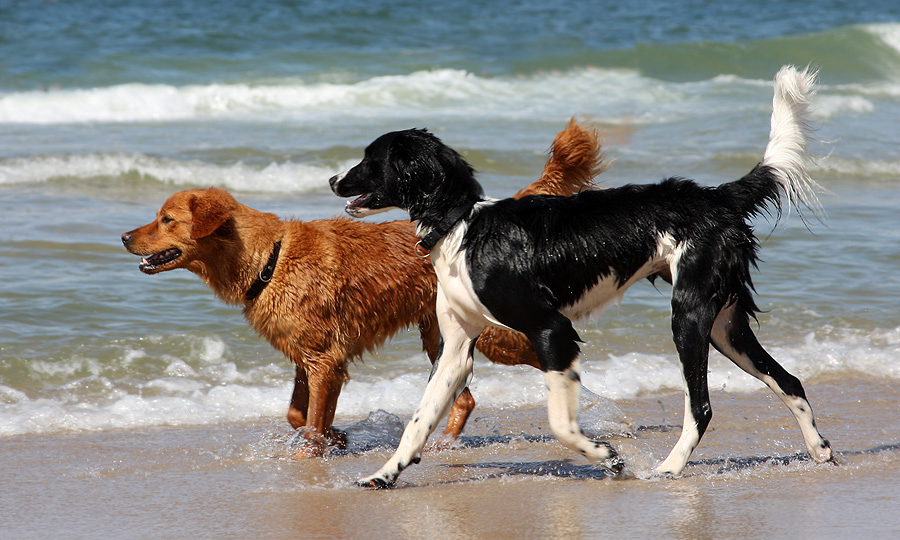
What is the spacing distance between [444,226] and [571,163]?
1609 mm

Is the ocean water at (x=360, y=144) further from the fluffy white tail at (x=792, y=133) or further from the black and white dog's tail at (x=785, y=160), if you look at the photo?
the fluffy white tail at (x=792, y=133)

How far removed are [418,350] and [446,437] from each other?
1.64m

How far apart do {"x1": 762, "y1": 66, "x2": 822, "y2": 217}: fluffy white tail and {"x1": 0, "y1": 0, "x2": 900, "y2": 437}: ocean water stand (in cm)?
122

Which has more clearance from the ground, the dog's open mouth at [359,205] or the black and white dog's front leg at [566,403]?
the dog's open mouth at [359,205]

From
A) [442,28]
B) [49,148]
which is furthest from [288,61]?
[49,148]

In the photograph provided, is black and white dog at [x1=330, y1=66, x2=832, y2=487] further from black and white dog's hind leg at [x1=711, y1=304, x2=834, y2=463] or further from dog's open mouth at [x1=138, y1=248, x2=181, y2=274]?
dog's open mouth at [x1=138, y1=248, x2=181, y2=274]

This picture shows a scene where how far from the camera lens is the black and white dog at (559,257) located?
184 inches

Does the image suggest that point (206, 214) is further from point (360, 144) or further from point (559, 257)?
point (360, 144)

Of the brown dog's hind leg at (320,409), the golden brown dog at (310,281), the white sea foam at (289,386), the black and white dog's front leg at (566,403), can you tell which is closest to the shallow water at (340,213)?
the white sea foam at (289,386)

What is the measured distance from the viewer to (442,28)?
29.1 meters

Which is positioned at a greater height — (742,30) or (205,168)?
(742,30)

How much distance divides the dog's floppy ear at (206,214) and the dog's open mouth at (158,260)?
178 millimetres

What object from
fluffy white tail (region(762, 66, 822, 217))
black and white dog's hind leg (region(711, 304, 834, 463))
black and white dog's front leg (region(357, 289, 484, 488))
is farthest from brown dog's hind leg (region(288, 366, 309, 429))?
fluffy white tail (region(762, 66, 822, 217))

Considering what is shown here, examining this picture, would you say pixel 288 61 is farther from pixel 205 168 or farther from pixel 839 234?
pixel 839 234
